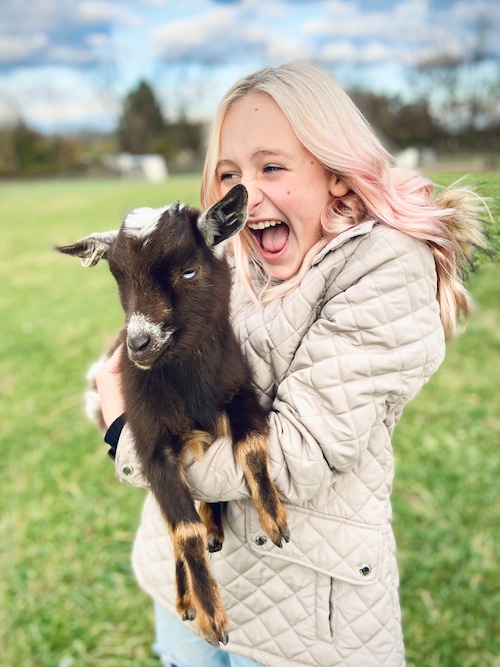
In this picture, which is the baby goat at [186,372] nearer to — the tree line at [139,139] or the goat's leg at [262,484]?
the goat's leg at [262,484]

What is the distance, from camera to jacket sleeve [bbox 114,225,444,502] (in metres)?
1.65

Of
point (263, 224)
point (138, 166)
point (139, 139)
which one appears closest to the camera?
point (263, 224)

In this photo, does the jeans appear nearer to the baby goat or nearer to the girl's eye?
the baby goat

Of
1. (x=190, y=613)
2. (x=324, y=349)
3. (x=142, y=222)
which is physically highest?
(x=142, y=222)

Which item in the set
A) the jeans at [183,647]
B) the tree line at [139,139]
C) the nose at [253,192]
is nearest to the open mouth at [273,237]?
the nose at [253,192]

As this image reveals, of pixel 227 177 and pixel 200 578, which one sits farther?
pixel 227 177

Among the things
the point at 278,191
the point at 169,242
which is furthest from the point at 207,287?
the point at 278,191

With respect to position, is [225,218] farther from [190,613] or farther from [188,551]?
[190,613]

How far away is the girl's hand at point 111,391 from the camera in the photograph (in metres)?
1.96

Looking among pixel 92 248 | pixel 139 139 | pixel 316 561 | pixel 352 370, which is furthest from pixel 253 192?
pixel 139 139

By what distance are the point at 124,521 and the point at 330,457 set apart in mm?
2810

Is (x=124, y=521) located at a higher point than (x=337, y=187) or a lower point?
lower

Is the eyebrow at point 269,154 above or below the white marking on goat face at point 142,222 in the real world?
above

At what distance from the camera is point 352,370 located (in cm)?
165
